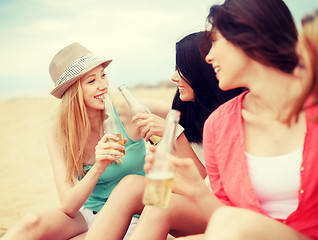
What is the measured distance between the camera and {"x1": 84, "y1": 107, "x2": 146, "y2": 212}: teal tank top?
312 cm

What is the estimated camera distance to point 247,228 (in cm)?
167

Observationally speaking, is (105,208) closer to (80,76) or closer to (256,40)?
(80,76)

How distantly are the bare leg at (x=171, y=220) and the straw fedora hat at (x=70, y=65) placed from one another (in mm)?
1277

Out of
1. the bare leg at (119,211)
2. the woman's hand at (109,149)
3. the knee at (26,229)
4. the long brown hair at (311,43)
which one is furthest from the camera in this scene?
the knee at (26,229)

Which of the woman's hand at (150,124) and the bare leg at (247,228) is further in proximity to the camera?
the woman's hand at (150,124)

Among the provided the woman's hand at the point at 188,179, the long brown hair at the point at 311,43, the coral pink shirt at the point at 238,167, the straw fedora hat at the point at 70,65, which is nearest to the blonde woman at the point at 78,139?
the straw fedora hat at the point at 70,65

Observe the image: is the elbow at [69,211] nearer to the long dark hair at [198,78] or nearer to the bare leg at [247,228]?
the long dark hair at [198,78]

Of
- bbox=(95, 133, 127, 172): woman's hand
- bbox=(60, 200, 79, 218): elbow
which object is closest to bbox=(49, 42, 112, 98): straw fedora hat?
bbox=(95, 133, 127, 172): woman's hand

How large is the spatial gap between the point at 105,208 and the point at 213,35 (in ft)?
3.88

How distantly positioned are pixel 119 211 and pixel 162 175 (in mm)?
797

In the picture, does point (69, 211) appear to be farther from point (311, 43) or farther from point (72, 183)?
point (311, 43)

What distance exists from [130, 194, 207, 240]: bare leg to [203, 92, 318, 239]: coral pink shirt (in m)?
0.21

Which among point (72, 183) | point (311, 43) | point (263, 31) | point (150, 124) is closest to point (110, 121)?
point (150, 124)

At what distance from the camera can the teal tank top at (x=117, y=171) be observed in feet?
10.2
